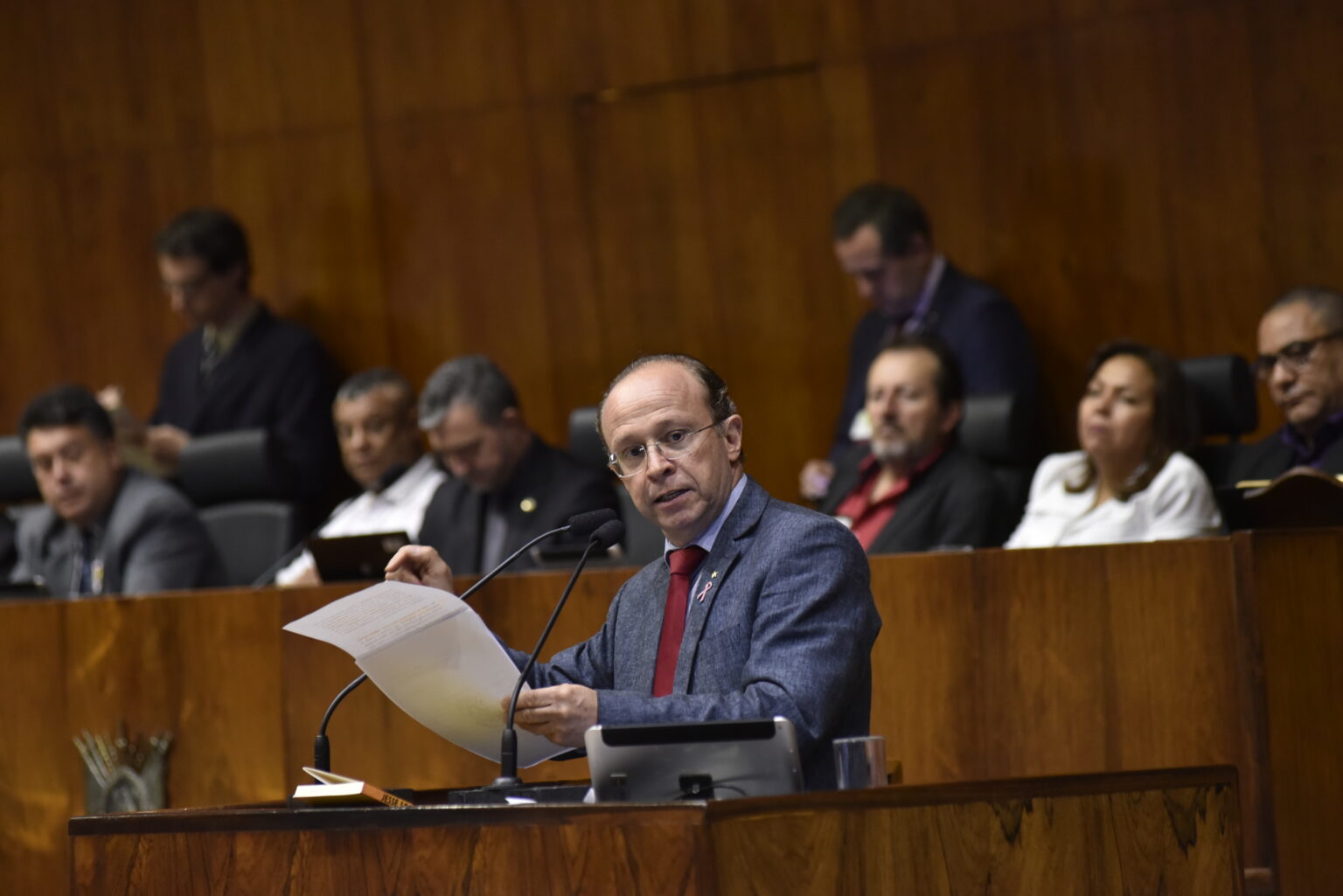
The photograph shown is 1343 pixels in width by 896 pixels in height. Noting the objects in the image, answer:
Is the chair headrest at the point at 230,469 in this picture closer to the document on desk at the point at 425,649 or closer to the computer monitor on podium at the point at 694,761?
the document on desk at the point at 425,649

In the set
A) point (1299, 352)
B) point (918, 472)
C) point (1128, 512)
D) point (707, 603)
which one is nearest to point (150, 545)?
point (918, 472)

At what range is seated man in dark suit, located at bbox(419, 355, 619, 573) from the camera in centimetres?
441

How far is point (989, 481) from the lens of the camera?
3977 millimetres

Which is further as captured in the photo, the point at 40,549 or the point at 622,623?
the point at 40,549

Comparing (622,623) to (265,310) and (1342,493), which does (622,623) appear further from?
(265,310)

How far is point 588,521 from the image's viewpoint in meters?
2.23

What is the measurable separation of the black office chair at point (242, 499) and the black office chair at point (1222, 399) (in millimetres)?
2515

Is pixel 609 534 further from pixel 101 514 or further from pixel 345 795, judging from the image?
pixel 101 514

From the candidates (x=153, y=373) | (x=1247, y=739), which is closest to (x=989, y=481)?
(x=1247, y=739)

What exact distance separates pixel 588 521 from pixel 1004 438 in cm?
217

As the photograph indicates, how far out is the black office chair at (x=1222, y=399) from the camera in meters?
3.98

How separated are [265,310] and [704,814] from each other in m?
4.37

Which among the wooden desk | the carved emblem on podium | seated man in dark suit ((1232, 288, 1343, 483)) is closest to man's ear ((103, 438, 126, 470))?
the wooden desk

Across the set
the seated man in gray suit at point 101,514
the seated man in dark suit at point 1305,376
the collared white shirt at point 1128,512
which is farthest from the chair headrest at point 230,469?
the seated man in dark suit at point 1305,376
